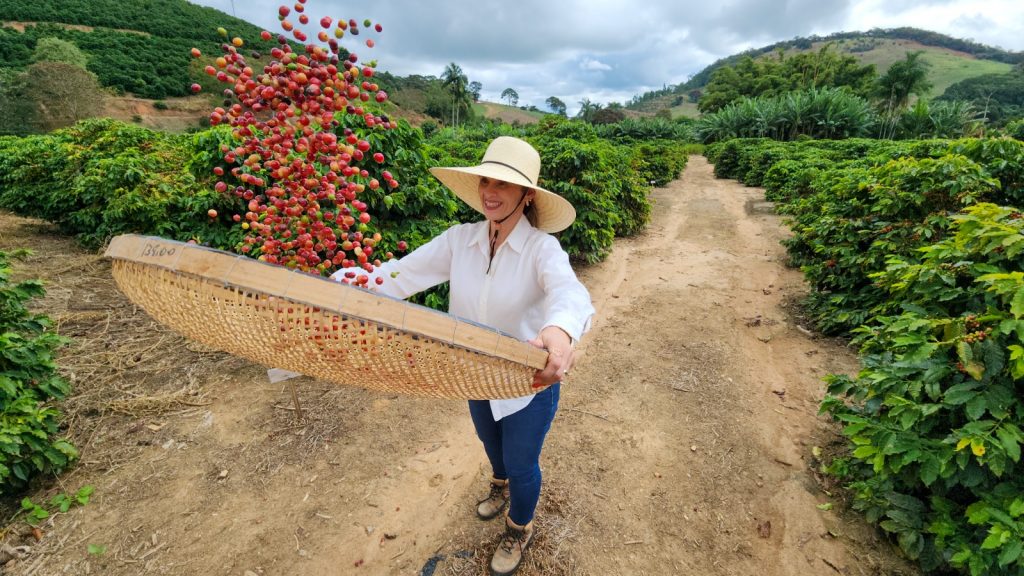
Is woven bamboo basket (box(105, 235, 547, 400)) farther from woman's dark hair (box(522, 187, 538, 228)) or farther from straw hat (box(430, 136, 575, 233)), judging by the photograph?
woman's dark hair (box(522, 187, 538, 228))

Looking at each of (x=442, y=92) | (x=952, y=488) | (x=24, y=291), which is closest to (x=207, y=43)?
(x=442, y=92)

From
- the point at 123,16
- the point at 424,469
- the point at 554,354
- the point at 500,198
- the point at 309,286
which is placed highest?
the point at 123,16

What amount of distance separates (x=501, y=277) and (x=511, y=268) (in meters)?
0.06

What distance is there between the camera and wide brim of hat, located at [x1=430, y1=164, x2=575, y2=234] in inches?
68.9

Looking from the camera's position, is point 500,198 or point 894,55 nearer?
point 500,198

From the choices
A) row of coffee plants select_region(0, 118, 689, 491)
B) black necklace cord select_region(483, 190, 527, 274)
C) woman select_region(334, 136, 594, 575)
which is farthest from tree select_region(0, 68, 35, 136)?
black necklace cord select_region(483, 190, 527, 274)

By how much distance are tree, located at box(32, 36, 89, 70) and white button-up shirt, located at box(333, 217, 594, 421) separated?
6339 cm

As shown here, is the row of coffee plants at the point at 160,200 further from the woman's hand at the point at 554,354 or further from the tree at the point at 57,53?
the tree at the point at 57,53

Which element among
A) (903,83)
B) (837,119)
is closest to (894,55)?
(903,83)

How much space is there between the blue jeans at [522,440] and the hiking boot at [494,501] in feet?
1.34

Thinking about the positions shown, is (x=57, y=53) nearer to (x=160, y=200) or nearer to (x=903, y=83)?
(x=160, y=200)

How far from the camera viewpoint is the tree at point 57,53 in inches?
1720

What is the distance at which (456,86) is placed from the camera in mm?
64375

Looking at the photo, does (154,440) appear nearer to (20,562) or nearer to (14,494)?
(14,494)
